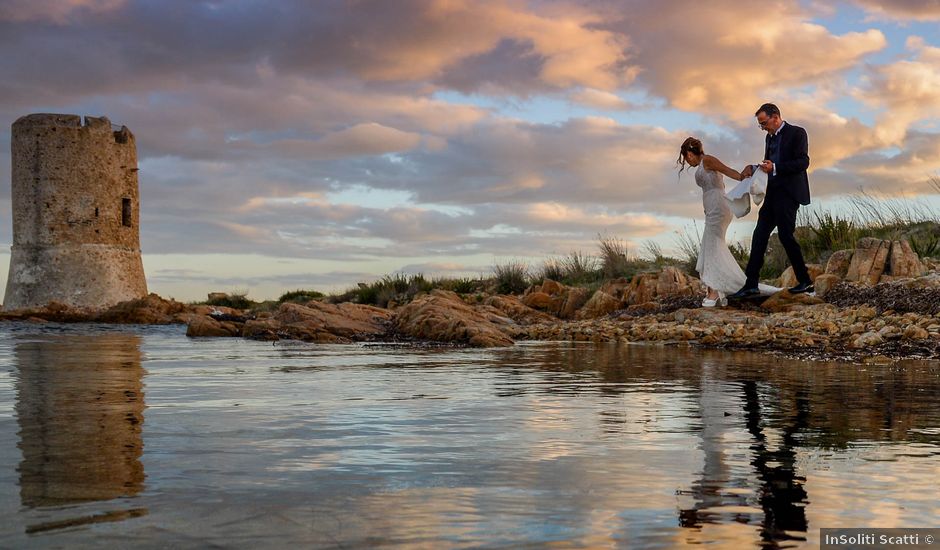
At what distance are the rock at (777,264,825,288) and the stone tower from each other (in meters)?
23.2

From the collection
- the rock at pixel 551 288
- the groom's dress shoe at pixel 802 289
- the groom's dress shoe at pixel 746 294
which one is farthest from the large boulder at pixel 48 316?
the groom's dress shoe at pixel 802 289

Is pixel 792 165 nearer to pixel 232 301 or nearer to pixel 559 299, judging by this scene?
pixel 559 299

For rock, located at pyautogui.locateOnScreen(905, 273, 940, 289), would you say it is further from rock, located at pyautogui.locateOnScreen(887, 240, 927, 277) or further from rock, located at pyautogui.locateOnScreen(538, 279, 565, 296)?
rock, located at pyautogui.locateOnScreen(538, 279, 565, 296)

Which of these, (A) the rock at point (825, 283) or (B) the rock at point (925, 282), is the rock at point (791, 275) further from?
(B) the rock at point (925, 282)

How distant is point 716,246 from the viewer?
13.8 metres

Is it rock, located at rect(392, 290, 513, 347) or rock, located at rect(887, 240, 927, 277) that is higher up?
rock, located at rect(887, 240, 927, 277)

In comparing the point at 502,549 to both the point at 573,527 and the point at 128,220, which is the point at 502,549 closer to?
the point at 573,527

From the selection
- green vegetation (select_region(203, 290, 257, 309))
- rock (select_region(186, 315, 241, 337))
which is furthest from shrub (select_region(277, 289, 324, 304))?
rock (select_region(186, 315, 241, 337))

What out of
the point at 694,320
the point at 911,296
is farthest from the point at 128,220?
the point at 911,296

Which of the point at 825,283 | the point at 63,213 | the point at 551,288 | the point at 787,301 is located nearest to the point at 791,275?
the point at 825,283

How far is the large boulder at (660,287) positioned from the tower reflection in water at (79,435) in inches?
422

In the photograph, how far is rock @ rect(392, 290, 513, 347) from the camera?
11.3 metres

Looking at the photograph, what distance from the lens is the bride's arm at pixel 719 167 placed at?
43.4ft

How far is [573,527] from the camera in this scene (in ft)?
7.00
